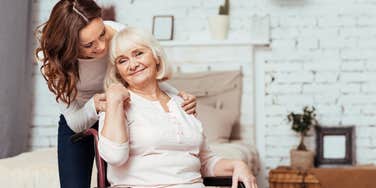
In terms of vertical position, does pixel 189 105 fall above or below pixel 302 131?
above

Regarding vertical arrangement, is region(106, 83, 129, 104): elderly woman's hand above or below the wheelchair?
above

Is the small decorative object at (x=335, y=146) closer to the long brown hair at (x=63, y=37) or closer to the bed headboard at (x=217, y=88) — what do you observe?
the bed headboard at (x=217, y=88)

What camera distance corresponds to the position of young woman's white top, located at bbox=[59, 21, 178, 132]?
2.22 meters

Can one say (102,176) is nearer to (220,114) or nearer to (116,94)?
(116,94)

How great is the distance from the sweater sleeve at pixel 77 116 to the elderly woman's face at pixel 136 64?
0.21 meters

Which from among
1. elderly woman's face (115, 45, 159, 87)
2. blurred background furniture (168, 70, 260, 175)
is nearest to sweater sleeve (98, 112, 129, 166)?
elderly woman's face (115, 45, 159, 87)

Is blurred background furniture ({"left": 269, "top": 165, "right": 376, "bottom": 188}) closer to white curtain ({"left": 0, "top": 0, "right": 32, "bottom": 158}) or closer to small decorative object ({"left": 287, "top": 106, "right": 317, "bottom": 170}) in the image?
small decorative object ({"left": 287, "top": 106, "right": 317, "bottom": 170})

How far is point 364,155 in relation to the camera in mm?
4551

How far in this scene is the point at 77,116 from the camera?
2240 millimetres

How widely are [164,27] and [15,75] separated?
45.7 inches

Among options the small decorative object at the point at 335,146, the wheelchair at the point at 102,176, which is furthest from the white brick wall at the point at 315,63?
the wheelchair at the point at 102,176

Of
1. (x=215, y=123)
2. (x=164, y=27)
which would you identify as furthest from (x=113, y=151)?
(x=164, y=27)

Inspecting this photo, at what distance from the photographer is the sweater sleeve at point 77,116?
2199 mm

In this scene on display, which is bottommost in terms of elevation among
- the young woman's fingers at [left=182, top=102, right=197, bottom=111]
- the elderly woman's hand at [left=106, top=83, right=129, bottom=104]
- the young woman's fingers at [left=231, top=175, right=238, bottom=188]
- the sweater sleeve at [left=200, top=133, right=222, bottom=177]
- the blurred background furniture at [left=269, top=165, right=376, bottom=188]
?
the blurred background furniture at [left=269, top=165, right=376, bottom=188]
